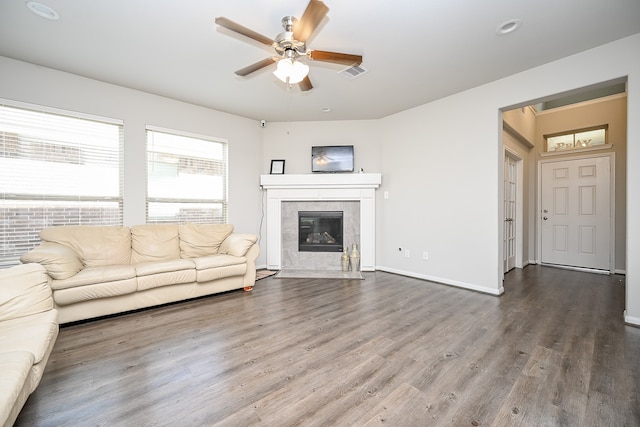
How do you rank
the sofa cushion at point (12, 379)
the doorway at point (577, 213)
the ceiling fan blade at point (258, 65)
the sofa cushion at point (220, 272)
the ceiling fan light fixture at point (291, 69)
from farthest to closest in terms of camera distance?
the doorway at point (577, 213) < the sofa cushion at point (220, 272) < the ceiling fan blade at point (258, 65) < the ceiling fan light fixture at point (291, 69) < the sofa cushion at point (12, 379)

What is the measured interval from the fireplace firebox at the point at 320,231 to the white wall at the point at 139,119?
2.66 ft

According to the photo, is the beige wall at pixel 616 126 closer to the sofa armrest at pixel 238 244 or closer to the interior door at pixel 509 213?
the interior door at pixel 509 213

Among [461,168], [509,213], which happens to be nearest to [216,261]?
[461,168]

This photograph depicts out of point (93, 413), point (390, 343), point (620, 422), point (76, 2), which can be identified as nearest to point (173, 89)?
point (76, 2)

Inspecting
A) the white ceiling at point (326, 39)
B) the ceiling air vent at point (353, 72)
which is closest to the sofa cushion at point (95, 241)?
the white ceiling at point (326, 39)

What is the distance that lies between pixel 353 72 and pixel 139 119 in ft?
9.49

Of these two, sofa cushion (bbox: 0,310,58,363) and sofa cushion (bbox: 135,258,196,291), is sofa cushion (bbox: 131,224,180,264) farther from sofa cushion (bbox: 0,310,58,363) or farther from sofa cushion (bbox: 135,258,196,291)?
sofa cushion (bbox: 0,310,58,363)

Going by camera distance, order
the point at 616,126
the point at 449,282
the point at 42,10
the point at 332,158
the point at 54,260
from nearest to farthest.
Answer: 1. the point at 42,10
2. the point at 54,260
3. the point at 449,282
4. the point at 616,126
5. the point at 332,158

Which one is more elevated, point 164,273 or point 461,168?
point 461,168

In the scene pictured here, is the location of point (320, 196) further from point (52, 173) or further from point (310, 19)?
point (52, 173)

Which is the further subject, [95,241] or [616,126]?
[616,126]

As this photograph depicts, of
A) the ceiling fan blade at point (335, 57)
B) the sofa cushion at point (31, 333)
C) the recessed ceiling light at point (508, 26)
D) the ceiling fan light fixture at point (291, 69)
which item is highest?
the recessed ceiling light at point (508, 26)

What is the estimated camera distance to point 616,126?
4359mm

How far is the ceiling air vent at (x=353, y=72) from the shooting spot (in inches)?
116
